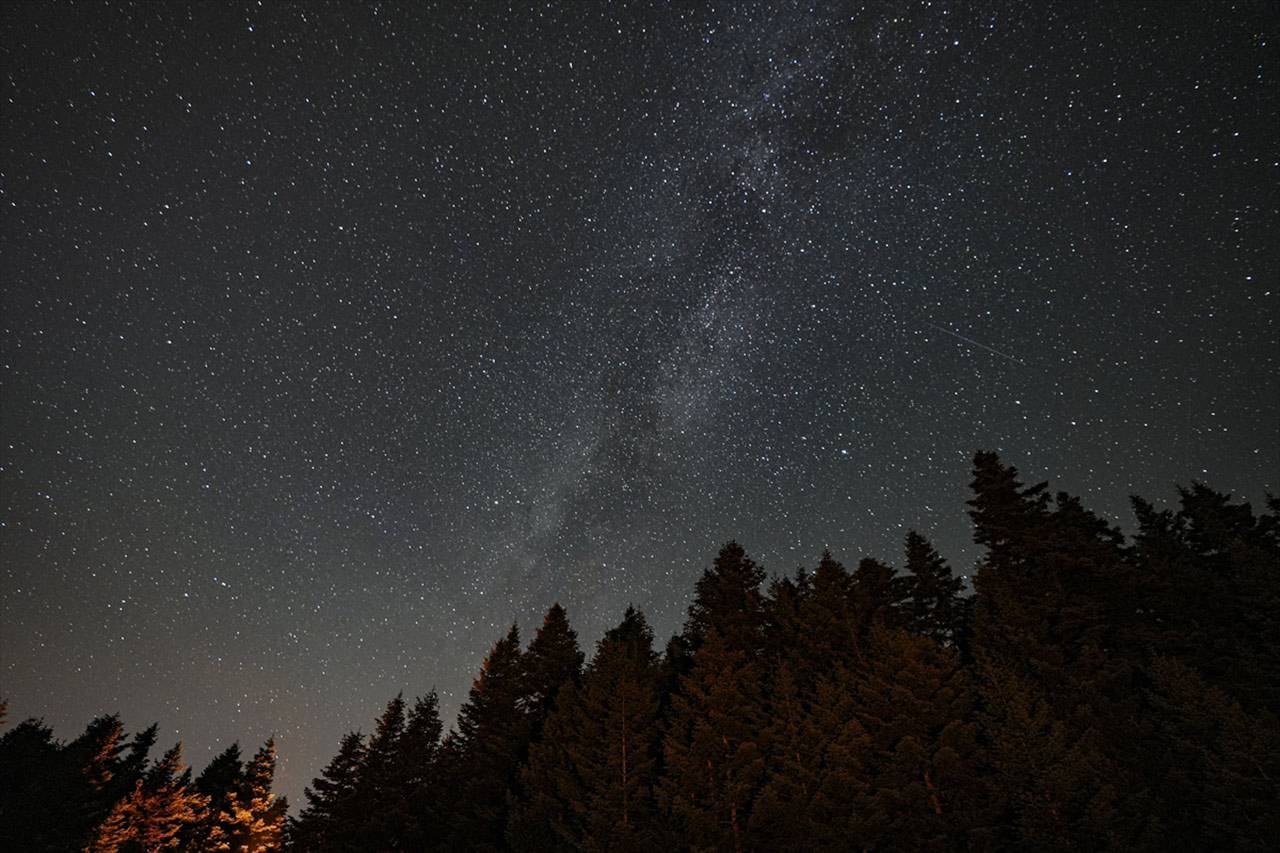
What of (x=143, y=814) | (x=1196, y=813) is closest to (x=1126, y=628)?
(x=1196, y=813)

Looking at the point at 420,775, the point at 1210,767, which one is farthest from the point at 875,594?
the point at 420,775

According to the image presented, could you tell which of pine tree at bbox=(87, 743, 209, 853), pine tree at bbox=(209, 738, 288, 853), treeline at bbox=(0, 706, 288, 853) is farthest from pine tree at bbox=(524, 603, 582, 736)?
pine tree at bbox=(87, 743, 209, 853)

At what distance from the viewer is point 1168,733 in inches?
868

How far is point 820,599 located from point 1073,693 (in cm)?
1074

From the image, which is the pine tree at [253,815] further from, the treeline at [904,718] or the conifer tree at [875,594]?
the conifer tree at [875,594]

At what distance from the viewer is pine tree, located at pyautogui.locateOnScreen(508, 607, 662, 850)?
879 inches

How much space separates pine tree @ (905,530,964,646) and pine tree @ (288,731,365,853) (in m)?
32.0

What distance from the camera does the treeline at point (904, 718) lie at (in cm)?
1994

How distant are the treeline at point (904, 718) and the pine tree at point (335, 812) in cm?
11

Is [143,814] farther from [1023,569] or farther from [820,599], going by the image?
[1023,569]

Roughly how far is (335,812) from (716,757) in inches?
904

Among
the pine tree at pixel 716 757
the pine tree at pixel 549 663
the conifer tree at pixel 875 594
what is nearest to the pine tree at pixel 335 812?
the pine tree at pixel 549 663

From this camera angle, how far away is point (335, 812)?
32.1m

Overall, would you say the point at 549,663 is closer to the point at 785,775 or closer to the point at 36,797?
the point at 785,775
